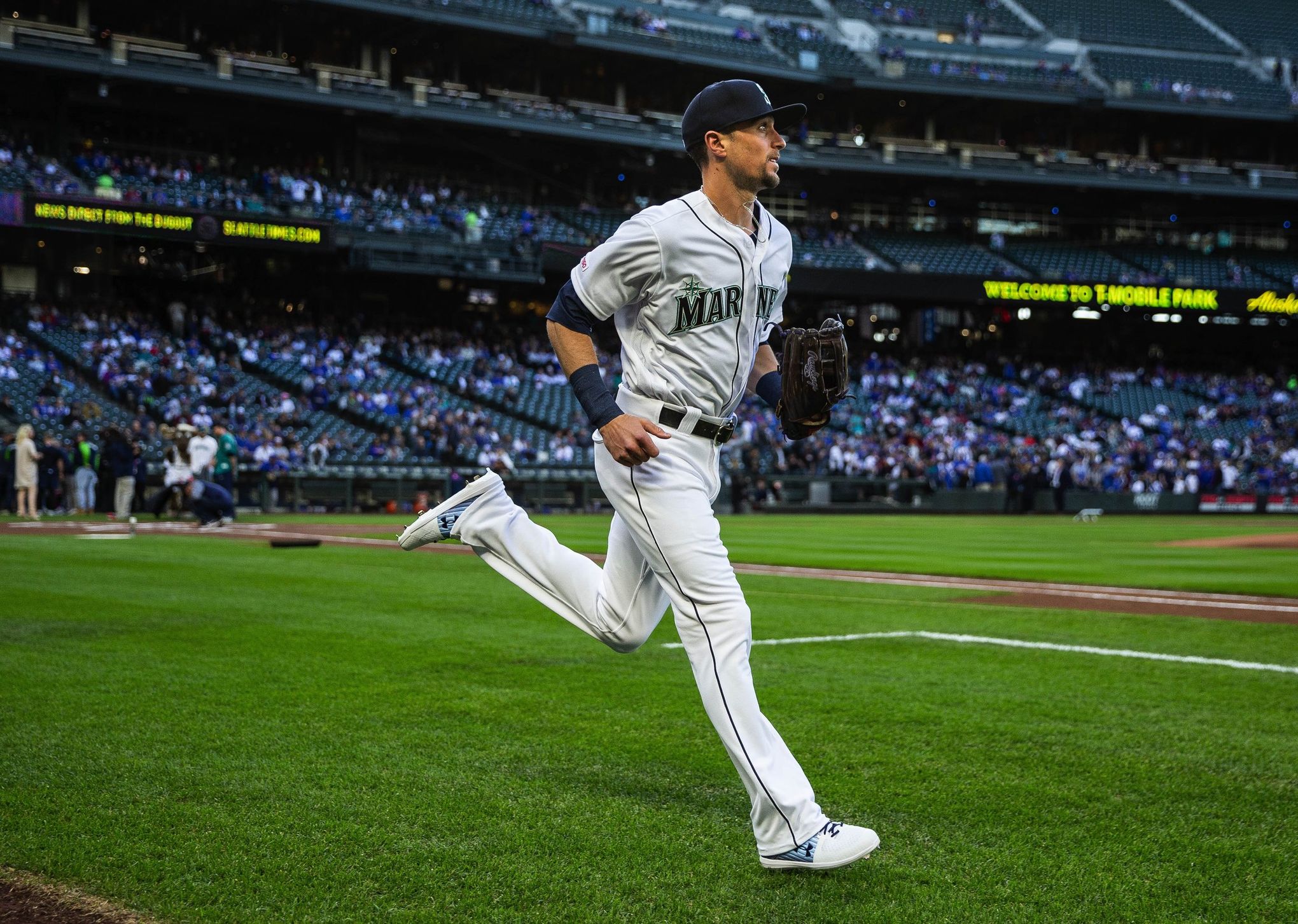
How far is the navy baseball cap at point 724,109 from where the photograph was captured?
3869 mm

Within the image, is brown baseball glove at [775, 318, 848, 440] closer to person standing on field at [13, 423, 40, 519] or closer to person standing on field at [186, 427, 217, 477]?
person standing on field at [186, 427, 217, 477]

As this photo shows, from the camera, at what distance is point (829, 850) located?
3295mm

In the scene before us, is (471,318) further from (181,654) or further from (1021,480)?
(181,654)

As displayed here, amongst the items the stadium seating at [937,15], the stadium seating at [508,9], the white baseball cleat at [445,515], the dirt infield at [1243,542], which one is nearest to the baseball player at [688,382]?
the white baseball cleat at [445,515]

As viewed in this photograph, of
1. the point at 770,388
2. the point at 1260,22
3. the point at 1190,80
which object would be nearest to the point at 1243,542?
the point at 770,388

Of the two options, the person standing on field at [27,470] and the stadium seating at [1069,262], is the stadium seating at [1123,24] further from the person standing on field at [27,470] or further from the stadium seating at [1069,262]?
the person standing on field at [27,470]

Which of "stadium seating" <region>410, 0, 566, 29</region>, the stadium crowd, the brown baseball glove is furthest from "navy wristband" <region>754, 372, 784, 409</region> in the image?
"stadium seating" <region>410, 0, 566, 29</region>

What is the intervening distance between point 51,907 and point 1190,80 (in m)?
62.3

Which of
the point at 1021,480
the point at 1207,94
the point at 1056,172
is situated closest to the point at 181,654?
the point at 1021,480

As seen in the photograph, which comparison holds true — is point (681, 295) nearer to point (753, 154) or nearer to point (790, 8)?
point (753, 154)

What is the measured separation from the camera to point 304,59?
4519 cm

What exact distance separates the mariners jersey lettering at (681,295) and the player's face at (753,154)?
137 mm

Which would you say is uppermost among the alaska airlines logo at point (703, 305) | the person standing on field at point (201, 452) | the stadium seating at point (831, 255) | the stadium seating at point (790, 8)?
the stadium seating at point (790, 8)

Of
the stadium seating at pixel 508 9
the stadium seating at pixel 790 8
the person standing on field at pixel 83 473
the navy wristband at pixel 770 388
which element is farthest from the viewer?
the stadium seating at pixel 790 8
